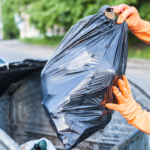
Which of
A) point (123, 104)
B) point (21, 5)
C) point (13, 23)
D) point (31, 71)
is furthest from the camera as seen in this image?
point (13, 23)

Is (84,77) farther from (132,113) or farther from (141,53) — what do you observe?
(141,53)

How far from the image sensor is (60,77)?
61.8 inches

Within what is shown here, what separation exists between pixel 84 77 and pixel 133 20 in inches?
25.0

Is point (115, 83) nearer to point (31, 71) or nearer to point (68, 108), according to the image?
point (68, 108)

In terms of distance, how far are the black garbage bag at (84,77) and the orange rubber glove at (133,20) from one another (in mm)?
78

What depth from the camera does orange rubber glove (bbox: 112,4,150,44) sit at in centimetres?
155

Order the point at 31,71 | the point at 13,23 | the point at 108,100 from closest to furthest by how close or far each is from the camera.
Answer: the point at 108,100 → the point at 31,71 → the point at 13,23

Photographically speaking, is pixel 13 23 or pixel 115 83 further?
pixel 13 23

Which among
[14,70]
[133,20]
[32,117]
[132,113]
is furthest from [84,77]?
[32,117]

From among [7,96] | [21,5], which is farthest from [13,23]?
[7,96]

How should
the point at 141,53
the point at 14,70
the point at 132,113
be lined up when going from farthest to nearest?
the point at 141,53 → the point at 14,70 → the point at 132,113

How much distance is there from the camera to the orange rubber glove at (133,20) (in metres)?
1.55

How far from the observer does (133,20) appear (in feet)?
5.42

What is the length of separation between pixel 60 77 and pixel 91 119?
393 mm
